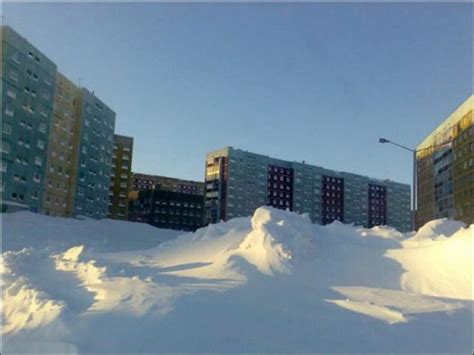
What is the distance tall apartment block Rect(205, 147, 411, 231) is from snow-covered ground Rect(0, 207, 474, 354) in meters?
93.1

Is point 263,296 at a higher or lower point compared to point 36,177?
lower

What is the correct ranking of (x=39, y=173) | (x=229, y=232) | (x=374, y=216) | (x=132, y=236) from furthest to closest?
1. (x=374, y=216)
2. (x=39, y=173)
3. (x=132, y=236)
4. (x=229, y=232)

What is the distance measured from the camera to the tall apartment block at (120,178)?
9825 cm

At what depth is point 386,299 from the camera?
1080 cm

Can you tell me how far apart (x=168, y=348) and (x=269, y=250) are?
7.06 metres

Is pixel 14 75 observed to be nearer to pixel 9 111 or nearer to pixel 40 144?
pixel 9 111

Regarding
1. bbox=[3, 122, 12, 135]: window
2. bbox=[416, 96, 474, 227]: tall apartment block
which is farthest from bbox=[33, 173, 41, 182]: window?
bbox=[416, 96, 474, 227]: tall apartment block

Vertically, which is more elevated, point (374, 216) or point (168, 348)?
point (374, 216)

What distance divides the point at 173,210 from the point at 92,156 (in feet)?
141

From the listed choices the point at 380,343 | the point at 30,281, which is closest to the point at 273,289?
the point at 380,343

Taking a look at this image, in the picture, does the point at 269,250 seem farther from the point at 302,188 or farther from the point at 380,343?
the point at 302,188

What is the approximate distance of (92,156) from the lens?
74.5 m

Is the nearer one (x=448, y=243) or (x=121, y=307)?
(x=121, y=307)

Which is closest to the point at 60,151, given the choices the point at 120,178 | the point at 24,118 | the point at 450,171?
the point at 24,118
